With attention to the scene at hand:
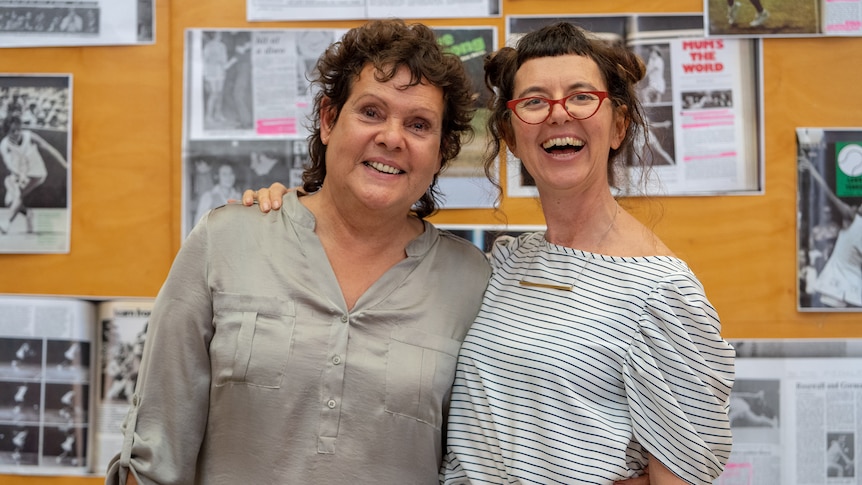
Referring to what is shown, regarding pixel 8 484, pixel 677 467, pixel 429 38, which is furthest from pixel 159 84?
pixel 677 467

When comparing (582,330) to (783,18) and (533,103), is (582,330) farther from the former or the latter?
(783,18)

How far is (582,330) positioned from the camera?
3.89ft

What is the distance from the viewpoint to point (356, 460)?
4.18 feet

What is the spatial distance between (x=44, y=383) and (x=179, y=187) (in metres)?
0.58

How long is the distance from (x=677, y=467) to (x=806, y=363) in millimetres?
850

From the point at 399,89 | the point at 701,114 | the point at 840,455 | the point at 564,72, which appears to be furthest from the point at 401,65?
the point at 840,455

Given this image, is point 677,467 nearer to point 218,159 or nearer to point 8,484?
point 218,159

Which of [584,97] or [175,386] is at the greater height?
[584,97]

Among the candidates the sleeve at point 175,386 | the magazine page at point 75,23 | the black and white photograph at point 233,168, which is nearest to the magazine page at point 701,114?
the black and white photograph at point 233,168

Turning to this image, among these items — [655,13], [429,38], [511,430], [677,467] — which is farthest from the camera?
[655,13]

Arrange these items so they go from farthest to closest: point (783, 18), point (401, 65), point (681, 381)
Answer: point (783, 18)
point (401, 65)
point (681, 381)

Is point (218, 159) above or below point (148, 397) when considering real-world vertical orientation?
above

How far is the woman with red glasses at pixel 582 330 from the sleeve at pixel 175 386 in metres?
0.45

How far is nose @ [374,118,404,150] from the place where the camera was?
131 cm
